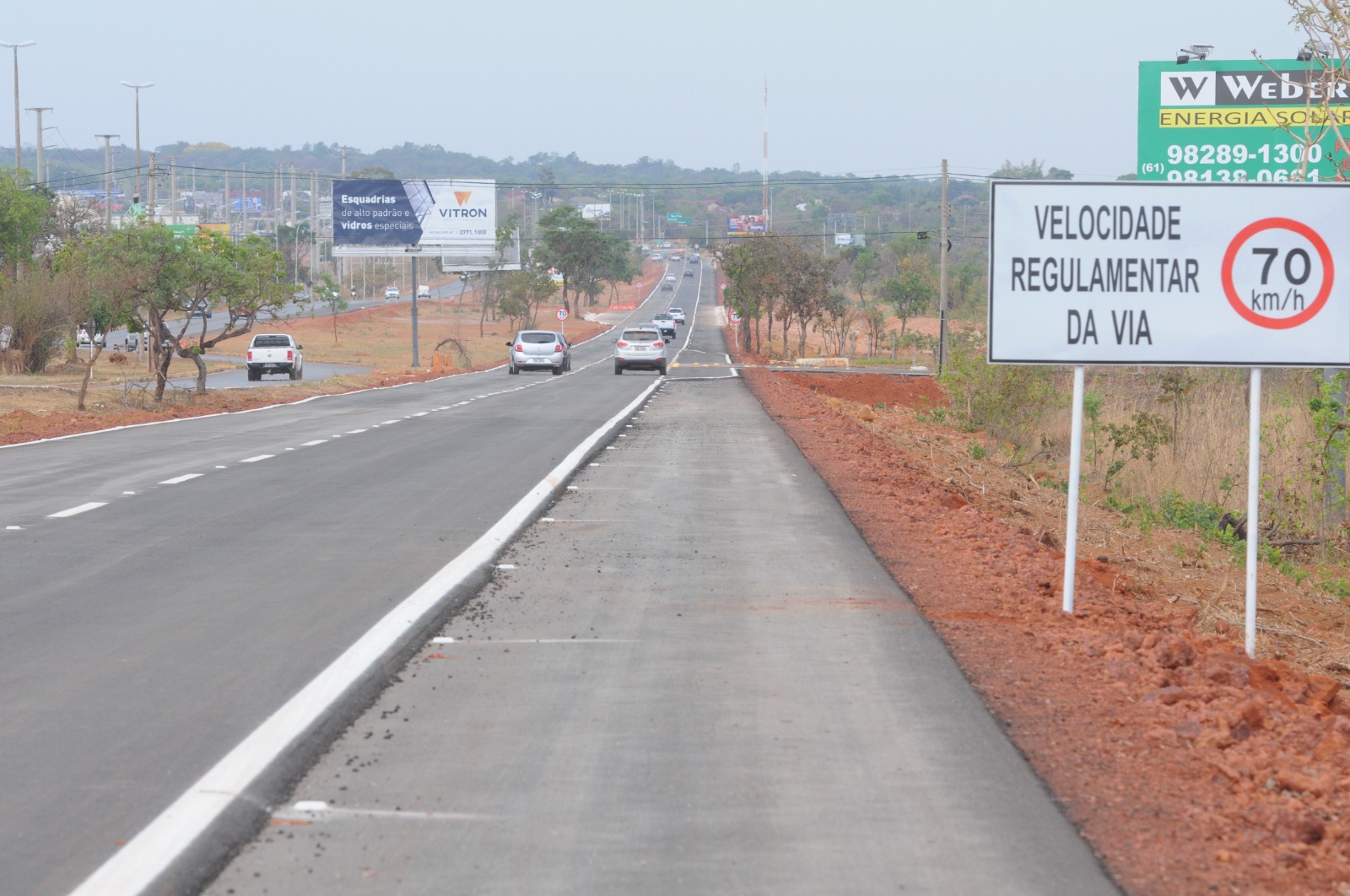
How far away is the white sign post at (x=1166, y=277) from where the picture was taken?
8500 millimetres

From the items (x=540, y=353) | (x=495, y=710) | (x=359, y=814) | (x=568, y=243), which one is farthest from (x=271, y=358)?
(x=568, y=243)

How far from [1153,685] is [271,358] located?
48816 millimetres

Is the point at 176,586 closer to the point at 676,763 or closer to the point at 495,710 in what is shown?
the point at 495,710

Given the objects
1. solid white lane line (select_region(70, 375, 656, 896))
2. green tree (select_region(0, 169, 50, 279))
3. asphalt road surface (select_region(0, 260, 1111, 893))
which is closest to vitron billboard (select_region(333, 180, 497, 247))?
green tree (select_region(0, 169, 50, 279))

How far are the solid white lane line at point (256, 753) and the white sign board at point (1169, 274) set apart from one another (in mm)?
3860

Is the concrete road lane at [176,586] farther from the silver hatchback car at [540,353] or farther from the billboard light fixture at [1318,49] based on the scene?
the silver hatchback car at [540,353]

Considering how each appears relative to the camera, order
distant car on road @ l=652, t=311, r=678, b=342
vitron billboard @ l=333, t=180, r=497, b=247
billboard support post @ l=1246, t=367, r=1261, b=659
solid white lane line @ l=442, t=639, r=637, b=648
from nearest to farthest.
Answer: solid white lane line @ l=442, t=639, r=637, b=648, billboard support post @ l=1246, t=367, r=1261, b=659, vitron billboard @ l=333, t=180, r=497, b=247, distant car on road @ l=652, t=311, r=678, b=342

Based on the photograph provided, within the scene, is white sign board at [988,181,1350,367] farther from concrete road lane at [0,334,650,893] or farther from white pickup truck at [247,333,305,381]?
white pickup truck at [247,333,305,381]

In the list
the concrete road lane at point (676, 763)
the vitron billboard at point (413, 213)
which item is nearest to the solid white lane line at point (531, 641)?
the concrete road lane at point (676, 763)

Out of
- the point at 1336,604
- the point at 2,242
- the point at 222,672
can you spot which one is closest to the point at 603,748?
the point at 222,672

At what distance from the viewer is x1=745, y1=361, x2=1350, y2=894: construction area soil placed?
4809mm

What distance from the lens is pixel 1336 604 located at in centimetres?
1315

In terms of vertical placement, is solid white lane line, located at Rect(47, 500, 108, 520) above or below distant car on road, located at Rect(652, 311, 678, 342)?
below

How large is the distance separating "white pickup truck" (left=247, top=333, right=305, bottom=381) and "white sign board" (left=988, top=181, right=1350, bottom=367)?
4662cm
